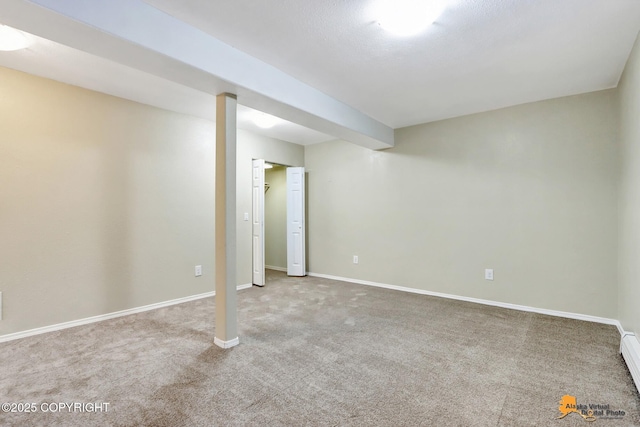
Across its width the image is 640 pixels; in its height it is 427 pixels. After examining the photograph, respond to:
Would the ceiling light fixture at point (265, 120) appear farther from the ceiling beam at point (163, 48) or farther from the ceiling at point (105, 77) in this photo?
the ceiling beam at point (163, 48)

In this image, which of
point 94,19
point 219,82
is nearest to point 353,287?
point 219,82

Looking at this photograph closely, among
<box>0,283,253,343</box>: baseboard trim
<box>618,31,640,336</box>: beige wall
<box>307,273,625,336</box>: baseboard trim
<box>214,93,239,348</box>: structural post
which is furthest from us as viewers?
<box>307,273,625,336</box>: baseboard trim

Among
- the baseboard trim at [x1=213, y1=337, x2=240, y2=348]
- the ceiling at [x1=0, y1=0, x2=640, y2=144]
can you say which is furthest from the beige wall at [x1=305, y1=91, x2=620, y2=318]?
the baseboard trim at [x1=213, y1=337, x2=240, y2=348]

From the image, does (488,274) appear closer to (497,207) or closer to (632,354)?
(497,207)

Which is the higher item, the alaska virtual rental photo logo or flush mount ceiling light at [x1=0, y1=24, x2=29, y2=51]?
flush mount ceiling light at [x1=0, y1=24, x2=29, y2=51]

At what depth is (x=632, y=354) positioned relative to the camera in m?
1.98

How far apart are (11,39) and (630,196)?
4.64 metres

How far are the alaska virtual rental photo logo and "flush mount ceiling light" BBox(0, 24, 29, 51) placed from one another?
405 centimetres

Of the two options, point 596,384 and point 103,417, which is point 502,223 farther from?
point 103,417

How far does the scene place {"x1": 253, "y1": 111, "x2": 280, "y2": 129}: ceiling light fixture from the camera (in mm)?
3764

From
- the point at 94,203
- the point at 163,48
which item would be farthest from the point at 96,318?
the point at 163,48

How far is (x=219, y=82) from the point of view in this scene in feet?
7.52

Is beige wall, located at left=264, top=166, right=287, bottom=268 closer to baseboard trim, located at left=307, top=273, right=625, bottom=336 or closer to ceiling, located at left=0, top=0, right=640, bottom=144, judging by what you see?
baseboard trim, located at left=307, top=273, right=625, bottom=336

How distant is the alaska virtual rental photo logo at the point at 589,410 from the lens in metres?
1.61
